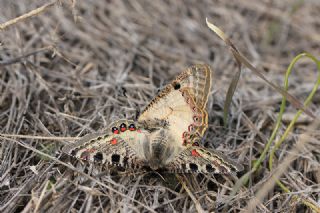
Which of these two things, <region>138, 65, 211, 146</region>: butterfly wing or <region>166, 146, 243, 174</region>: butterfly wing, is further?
<region>138, 65, 211, 146</region>: butterfly wing

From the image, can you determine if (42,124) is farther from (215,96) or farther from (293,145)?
(293,145)

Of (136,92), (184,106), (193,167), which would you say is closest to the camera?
(193,167)

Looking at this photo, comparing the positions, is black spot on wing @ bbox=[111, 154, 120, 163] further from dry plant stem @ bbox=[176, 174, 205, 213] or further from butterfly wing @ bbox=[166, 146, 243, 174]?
dry plant stem @ bbox=[176, 174, 205, 213]

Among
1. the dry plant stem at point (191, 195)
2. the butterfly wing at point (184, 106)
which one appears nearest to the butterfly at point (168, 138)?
the butterfly wing at point (184, 106)

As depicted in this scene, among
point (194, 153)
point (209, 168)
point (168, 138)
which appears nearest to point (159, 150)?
point (168, 138)

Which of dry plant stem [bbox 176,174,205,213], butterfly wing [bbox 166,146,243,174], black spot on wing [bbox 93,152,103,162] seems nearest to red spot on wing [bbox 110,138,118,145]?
black spot on wing [bbox 93,152,103,162]

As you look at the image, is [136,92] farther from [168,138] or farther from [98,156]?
[98,156]

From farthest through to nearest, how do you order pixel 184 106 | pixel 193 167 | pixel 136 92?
pixel 136 92, pixel 184 106, pixel 193 167

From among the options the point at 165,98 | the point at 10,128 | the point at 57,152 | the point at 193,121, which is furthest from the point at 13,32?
the point at 193,121
